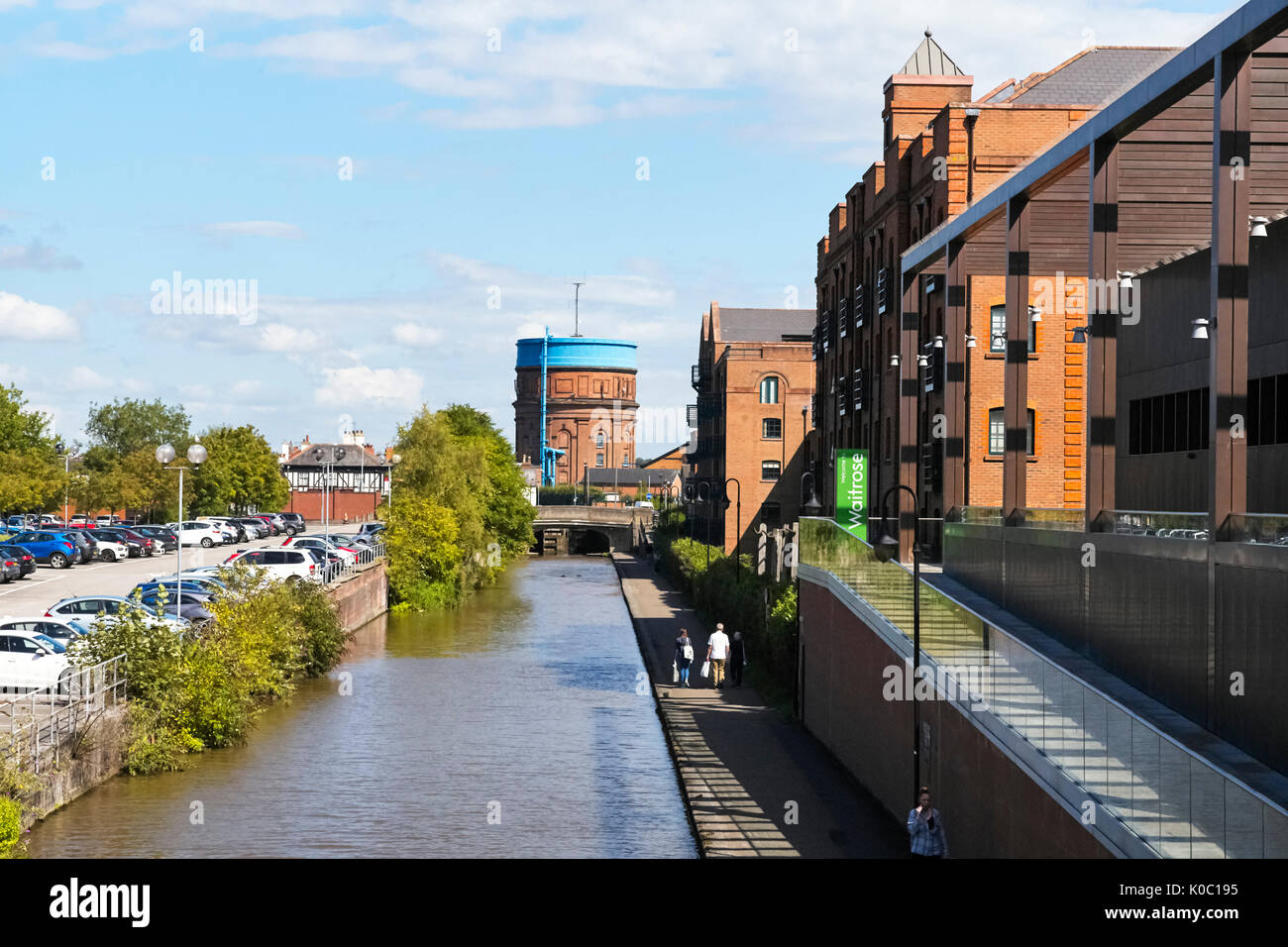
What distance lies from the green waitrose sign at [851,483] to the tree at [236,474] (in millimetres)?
71818

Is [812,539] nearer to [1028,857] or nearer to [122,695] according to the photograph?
[122,695]

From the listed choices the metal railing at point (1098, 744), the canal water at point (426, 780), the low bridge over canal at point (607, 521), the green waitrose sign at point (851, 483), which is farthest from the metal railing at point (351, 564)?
the low bridge over canal at point (607, 521)

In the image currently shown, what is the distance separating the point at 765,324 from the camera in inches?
3730

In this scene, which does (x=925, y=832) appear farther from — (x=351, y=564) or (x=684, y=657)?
(x=351, y=564)

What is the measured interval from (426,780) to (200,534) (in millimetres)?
50747

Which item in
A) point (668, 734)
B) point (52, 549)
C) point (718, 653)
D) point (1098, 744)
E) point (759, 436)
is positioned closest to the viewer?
point (1098, 744)

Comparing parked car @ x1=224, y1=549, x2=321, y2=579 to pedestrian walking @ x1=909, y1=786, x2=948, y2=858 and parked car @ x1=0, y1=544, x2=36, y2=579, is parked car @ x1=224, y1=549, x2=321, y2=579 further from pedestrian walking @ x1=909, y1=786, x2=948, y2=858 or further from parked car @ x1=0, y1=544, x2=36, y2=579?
pedestrian walking @ x1=909, y1=786, x2=948, y2=858

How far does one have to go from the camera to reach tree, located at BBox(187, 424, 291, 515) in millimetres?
101000

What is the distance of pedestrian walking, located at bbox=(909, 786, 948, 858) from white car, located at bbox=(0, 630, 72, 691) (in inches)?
A: 679

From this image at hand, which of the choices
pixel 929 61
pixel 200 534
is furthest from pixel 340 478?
pixel 929 61

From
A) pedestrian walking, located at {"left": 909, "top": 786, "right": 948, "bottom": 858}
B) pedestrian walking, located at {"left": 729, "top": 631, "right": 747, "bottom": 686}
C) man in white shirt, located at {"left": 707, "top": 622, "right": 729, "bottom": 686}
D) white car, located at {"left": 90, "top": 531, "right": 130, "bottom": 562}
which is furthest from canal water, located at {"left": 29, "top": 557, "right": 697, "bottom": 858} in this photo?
white car, located at {"left": 90, "top": 531, "right": 130, "bottom": 562}

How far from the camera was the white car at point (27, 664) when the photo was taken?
2731 cm

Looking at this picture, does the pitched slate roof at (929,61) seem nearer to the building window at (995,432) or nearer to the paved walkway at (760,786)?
the building window at (995,432)

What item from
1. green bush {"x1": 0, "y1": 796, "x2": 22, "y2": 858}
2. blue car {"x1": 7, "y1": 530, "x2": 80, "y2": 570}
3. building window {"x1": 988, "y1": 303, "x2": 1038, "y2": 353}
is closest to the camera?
green bush {"x1": 0, "y1": 796, "x2": 22, "y2": 858}
